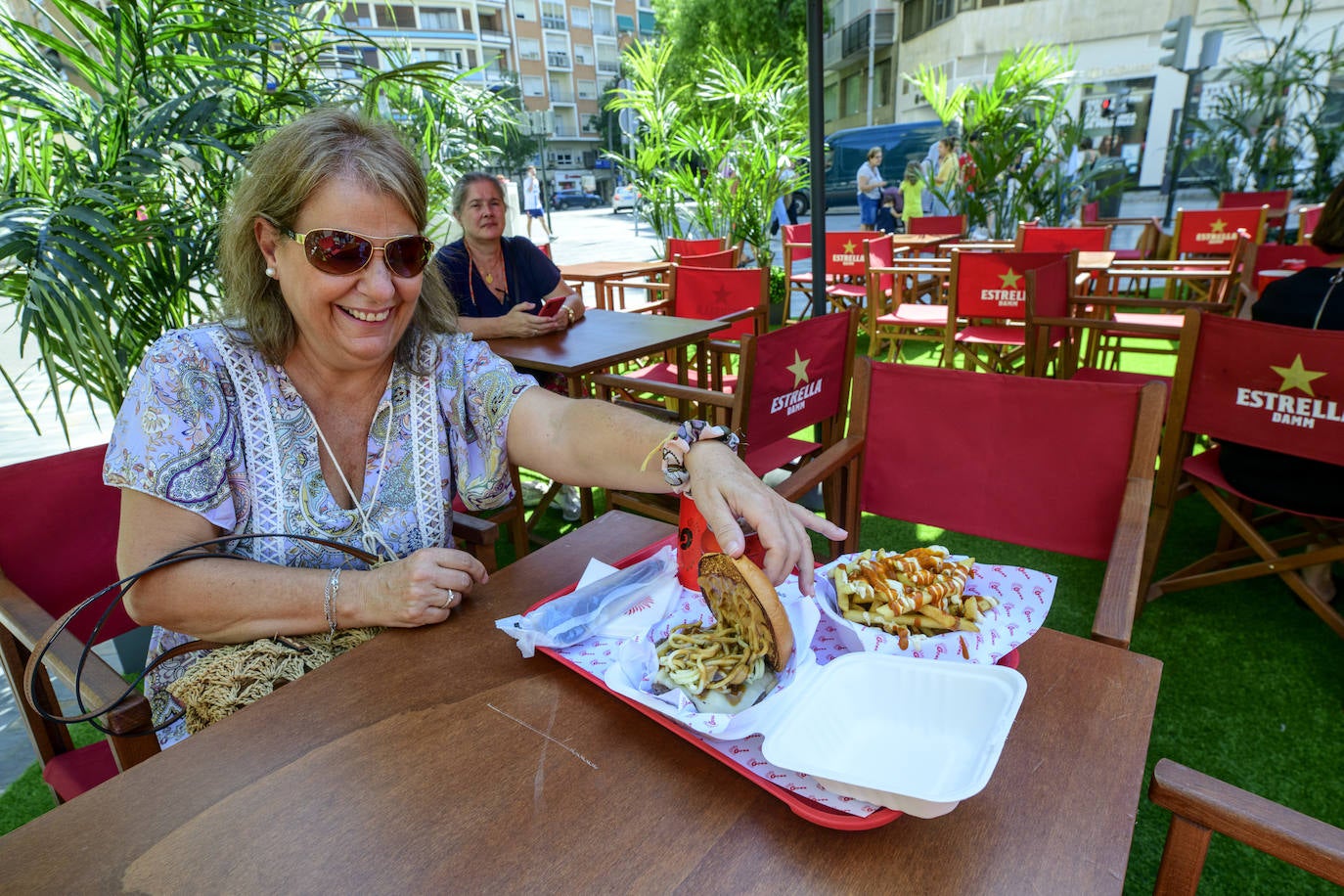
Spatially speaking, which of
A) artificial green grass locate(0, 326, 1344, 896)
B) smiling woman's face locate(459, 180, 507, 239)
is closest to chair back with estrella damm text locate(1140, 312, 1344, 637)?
artificial green grass locate(0, 326, 1344, 896)

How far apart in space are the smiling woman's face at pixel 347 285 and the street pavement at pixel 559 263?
1434mm

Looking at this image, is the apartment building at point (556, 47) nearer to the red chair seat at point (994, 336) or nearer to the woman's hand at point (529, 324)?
the red chair seat at point (994, 336)

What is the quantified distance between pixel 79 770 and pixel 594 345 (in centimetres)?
226

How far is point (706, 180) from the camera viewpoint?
25.8ft

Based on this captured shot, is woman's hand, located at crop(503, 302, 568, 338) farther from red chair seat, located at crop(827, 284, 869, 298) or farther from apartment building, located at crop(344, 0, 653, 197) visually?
apartment building, located at crop(344, 0, 653, 197)

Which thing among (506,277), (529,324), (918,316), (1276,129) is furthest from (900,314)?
(1276,129)

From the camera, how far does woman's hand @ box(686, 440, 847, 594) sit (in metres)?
1.03

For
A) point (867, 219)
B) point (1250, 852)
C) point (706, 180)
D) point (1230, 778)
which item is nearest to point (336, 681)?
point (1250, 852)

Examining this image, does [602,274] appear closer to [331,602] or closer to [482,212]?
[482,212]

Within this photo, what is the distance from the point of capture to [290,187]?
1.33m

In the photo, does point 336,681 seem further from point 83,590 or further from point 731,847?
point 83,590

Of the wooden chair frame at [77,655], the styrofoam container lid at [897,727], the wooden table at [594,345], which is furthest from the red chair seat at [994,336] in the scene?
the styrofoam container lid at [897,727]

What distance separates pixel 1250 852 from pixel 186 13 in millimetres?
3868

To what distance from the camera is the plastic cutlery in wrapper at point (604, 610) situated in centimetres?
106
